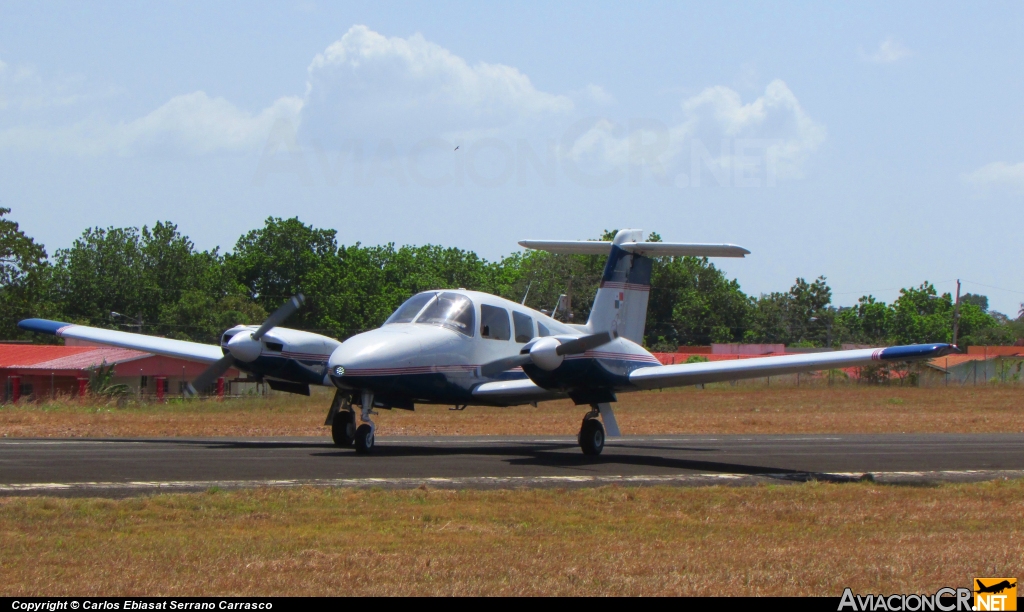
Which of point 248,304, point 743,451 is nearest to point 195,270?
point 248,304

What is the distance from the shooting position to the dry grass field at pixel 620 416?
2705cm

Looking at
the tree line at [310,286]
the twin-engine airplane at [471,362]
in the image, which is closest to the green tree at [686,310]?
the tree line at [310,286]

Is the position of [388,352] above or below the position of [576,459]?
above

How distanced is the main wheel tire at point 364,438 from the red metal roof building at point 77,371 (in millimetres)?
36081

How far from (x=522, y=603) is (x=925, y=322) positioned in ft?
389

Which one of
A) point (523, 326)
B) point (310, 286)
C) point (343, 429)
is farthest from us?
point (310, 286)

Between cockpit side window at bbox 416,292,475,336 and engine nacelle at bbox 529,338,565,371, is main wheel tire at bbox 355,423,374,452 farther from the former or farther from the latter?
engine nacelle at bbox 529,338,565,371

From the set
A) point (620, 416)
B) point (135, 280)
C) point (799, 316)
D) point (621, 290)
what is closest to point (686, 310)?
point (799, 316)

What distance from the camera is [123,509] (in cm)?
1044

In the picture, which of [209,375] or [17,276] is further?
[17,276]

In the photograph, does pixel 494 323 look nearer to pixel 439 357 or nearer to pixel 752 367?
pixel 439 357

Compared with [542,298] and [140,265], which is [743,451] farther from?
[140,265]

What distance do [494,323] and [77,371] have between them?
125 ft

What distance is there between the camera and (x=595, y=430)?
19.4 metres
